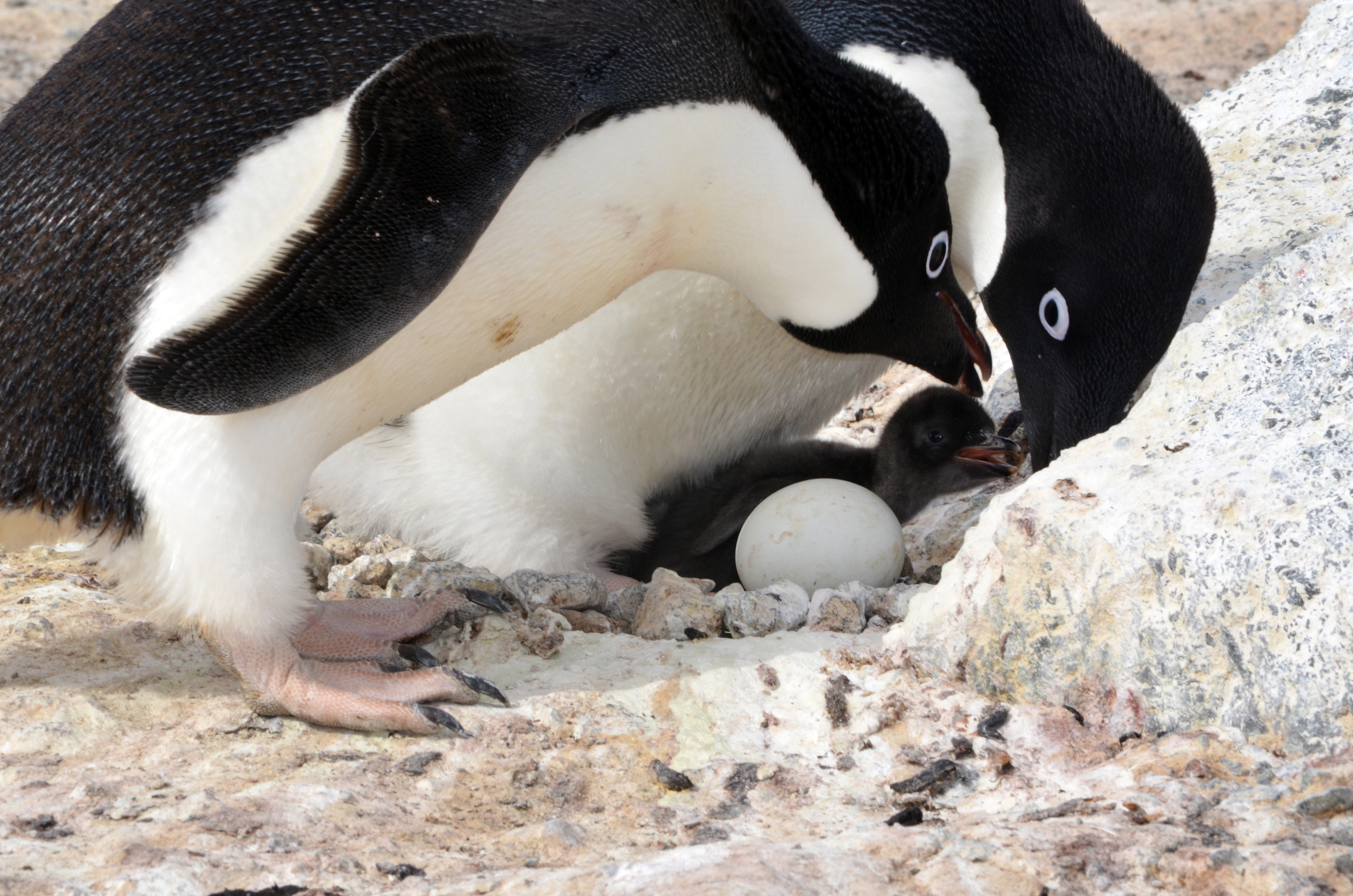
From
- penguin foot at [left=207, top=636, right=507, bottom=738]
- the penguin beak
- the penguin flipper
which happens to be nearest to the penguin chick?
the penguin beak

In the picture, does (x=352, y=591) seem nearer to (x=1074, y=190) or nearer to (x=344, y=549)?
(x=344, y=549)

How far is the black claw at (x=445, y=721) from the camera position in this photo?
5.53 ft

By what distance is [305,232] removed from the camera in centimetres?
154

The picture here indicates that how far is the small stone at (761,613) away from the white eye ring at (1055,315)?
69cm

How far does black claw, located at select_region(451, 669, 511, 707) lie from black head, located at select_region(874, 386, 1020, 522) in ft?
4.41

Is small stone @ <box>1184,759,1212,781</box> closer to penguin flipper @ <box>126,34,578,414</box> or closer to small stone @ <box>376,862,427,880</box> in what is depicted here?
small stone @ <box>376,862,427,880</box>

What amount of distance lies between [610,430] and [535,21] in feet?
3.24

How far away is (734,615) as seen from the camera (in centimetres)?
213

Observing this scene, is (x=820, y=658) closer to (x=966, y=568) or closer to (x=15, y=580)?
(x=966, y=568)

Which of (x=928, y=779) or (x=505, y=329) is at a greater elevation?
(x=505, y=329)

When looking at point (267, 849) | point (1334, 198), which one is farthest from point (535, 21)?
point (1334, 198)

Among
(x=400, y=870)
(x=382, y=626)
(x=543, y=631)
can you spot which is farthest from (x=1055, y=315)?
(x=400, y=870)

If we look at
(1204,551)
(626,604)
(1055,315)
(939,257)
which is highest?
(939,257)

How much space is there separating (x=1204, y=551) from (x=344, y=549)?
1.75 metres
